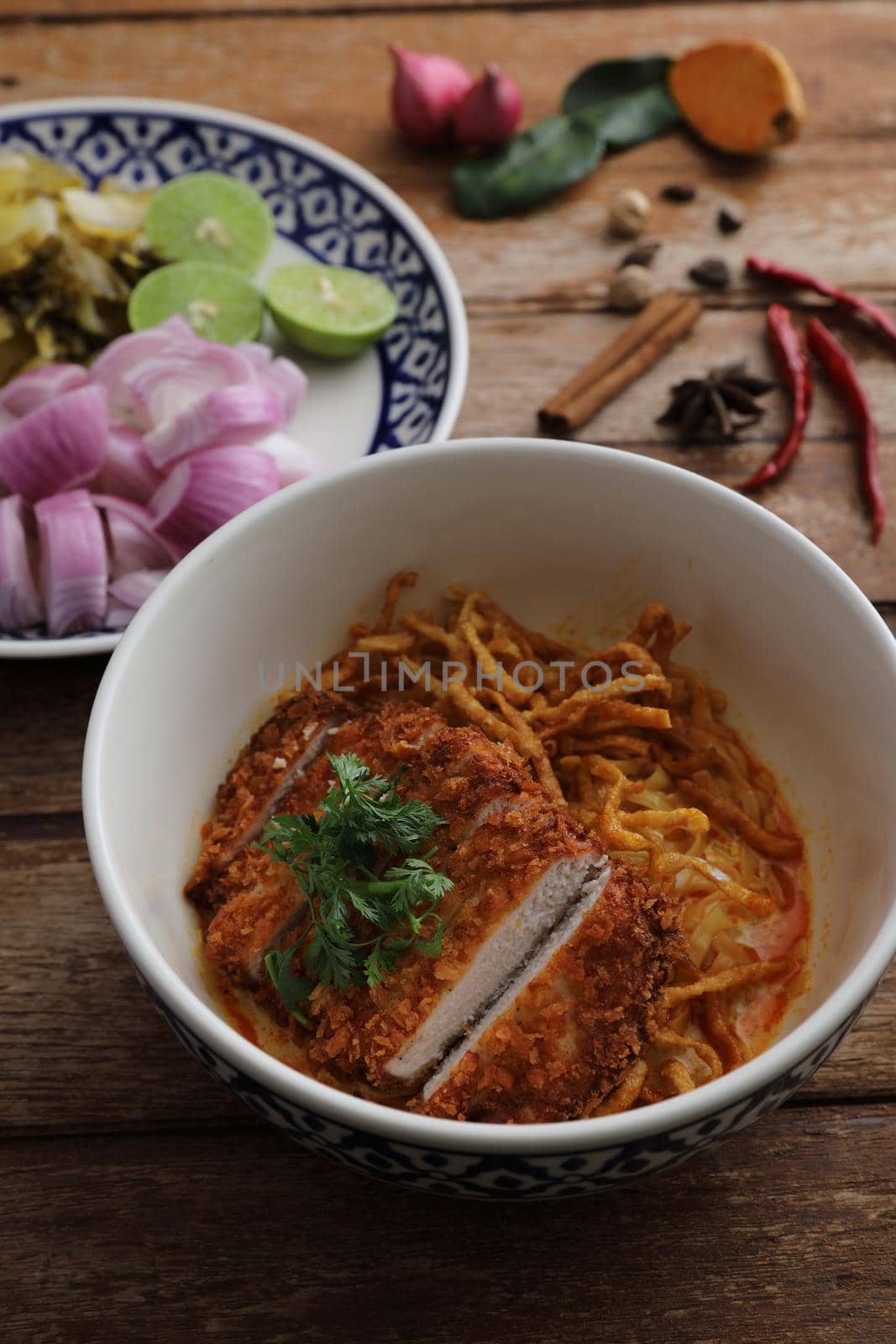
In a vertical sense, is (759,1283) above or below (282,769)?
below

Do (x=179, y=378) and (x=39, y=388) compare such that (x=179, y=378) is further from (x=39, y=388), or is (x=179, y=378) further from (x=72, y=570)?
(x=72, y=570)

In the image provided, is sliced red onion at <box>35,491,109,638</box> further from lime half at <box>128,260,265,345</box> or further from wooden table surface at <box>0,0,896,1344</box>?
lime half at <box>128,260,265,345</box>

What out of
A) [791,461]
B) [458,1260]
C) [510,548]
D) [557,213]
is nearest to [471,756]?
[510,548]

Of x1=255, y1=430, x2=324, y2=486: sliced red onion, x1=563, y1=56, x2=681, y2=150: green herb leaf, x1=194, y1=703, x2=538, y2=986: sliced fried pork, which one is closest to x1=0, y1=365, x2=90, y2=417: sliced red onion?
x1=255, y1=430, x2=324, y2=486: sliced red onion

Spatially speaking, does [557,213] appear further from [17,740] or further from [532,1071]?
[532,1071]

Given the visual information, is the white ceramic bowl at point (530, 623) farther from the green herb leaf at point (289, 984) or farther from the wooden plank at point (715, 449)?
the wooden plank at point (715, 449)

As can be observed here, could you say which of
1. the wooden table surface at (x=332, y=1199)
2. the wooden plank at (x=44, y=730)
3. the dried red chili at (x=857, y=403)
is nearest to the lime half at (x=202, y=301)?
the wooden table surface at (x=332, y=1199)
